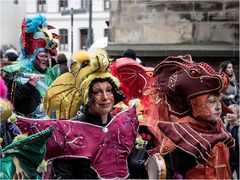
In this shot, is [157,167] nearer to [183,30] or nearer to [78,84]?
[78,84]

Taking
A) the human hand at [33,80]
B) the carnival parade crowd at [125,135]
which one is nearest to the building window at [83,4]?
the human hand at [33,80]

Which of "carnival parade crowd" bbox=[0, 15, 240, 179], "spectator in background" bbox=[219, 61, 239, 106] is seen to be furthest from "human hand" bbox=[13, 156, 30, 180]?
"spectator in background" bbox=[219, 61, 239, 106]

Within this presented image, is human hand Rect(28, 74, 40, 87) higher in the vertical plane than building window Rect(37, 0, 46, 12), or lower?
lower

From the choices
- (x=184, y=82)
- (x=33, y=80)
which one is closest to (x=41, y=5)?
(x=33, y=80)

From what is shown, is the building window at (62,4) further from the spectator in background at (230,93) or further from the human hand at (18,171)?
the human hand at (18,171)

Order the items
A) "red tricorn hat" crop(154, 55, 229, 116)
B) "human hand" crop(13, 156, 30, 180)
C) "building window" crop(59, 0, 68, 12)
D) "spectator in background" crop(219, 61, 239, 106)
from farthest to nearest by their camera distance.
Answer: "building window" crop(59, 0, 68, 12) < "spectator in background" crop(219, 61, 239, 106) < "red tricorn hat" crop(154, 55, 229, 116) < "human hand" crop(13, 156, 30, 180)

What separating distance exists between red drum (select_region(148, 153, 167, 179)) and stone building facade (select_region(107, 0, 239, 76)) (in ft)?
24.9

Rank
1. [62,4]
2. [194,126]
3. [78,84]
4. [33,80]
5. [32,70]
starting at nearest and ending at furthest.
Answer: [194,126] < [78,84] < [33,80] < [32,70] < [62,4]

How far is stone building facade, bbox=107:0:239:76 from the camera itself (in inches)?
460

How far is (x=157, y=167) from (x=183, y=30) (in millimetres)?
8184

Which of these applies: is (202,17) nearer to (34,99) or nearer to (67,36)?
(34,99)

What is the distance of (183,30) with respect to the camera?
12039 millimetres

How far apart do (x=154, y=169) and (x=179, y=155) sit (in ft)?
0.61

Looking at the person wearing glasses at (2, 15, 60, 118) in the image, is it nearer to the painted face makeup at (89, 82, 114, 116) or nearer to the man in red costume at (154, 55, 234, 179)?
the painted face makeup at (89, 82, 114, 116)
